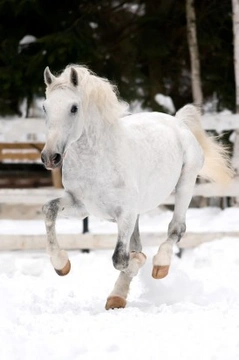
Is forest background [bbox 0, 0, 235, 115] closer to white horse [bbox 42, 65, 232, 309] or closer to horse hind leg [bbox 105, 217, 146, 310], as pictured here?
white horse [bbox 42, 65, 232, 309]

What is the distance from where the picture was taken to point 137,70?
11.2m

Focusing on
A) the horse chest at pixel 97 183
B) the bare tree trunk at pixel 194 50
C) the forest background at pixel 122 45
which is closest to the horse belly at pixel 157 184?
the horse chest at pixel 97 183

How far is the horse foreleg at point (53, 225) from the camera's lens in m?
4.76

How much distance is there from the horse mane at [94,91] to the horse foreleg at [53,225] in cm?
56

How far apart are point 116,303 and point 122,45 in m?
6.88

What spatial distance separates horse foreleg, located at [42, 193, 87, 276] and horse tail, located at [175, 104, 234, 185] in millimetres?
1555

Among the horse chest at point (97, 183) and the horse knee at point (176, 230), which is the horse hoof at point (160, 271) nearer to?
the horse knee at point (176, 230)

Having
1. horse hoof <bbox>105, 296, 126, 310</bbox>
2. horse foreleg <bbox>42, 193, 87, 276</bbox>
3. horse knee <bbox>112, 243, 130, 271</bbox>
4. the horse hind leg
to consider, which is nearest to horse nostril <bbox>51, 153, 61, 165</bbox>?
horse foreleg <bbox>42, 193, 87, 276</bbox>

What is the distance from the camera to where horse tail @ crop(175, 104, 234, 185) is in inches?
238

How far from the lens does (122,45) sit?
36.9 feet

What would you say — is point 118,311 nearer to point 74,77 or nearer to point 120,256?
point 120,256

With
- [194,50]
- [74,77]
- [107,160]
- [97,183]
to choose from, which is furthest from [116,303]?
[194,50]

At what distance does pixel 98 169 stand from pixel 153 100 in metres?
6.51

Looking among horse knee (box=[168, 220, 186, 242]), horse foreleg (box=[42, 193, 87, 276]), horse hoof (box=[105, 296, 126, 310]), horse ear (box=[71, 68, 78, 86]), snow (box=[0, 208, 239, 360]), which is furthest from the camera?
horse knee (box=[168, 220, 186, 242])
